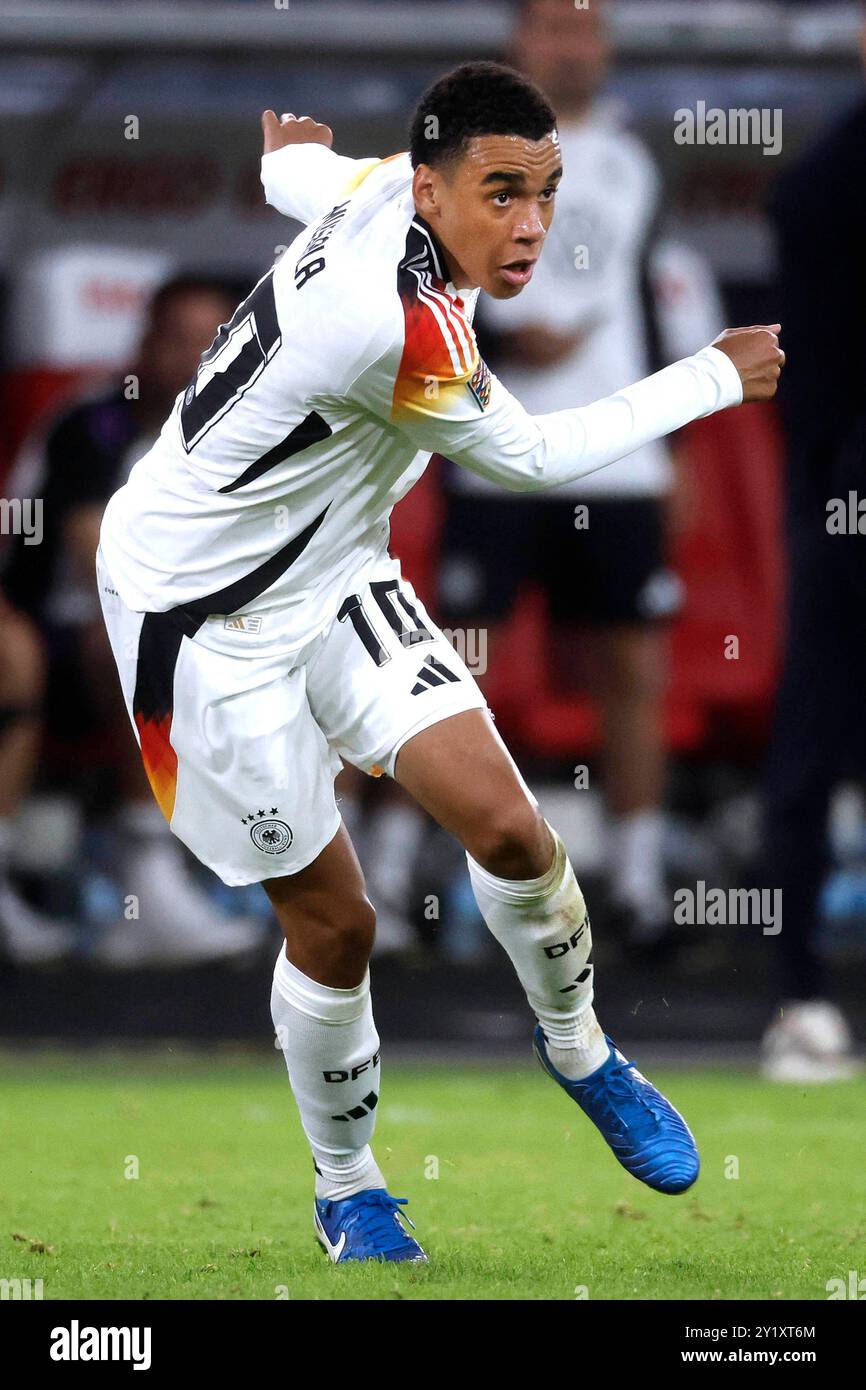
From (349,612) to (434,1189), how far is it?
4.99 ft

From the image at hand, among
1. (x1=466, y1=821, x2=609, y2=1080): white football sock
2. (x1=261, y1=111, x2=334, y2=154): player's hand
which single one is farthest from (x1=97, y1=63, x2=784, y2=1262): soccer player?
(x1=261, y1=111, x2=334, y2=154): player's hand

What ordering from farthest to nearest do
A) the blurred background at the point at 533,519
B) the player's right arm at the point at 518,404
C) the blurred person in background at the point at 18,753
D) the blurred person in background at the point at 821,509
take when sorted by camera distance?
the blurred person in background at the point at 18,753
the blurred background at the point at 533,519
the blurred person in background at the point at 821,509
the player's right arm at the point at 518,404

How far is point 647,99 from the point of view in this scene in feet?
29.6

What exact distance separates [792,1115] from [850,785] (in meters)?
3.03

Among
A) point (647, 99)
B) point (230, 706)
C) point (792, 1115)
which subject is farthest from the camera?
point (647, 99)

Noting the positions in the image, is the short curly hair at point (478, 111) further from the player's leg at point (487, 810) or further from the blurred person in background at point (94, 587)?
the blurred person in background at point (94, 587)

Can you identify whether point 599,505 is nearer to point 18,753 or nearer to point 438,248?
point 18,753

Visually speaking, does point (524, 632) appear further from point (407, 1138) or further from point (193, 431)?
point (193, 431)

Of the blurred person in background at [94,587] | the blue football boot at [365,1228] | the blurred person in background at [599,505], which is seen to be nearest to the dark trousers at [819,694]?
the blurred person in background at [599,505]

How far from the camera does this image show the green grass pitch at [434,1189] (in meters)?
4.36

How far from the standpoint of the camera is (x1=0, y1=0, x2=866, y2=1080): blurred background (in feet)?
23.4

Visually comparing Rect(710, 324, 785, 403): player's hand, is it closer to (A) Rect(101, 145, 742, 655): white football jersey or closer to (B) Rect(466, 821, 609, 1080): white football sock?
(A) Rect(101, 145, 742, 655): white football jersey

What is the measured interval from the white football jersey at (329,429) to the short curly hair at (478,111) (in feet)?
0.43

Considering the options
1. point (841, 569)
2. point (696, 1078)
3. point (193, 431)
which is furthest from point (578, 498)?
point (193, 431)
